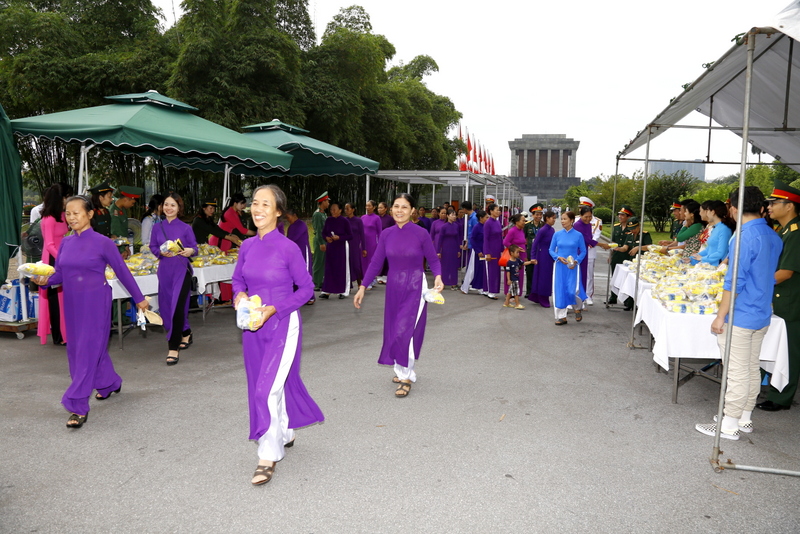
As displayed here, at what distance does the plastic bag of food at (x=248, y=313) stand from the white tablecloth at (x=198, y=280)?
3421mm

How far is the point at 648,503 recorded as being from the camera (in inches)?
133

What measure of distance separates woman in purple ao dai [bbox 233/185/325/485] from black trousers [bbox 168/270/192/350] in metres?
3.07

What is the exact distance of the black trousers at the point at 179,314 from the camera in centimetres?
634

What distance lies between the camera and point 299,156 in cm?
1070

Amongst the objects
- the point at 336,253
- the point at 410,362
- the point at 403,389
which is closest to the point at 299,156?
the point at 336,253

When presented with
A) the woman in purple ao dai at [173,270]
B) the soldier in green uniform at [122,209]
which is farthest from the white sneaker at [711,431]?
the soldier in green uniform at [122,209]

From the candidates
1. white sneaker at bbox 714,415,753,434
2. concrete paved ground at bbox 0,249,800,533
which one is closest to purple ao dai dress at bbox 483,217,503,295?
concrete paved ground at bbox 0,249,800,533

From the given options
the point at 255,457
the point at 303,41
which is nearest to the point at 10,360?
the point at 255,457

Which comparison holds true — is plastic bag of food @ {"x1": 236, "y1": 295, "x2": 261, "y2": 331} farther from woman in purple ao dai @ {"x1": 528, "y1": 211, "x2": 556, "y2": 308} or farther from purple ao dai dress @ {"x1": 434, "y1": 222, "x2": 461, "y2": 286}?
purple ao dai dress @ {"x1": 434, "y1": 222, "x2": 461, "y2": 286}

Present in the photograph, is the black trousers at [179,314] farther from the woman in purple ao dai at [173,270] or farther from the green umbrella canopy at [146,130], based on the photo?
the green umbrella canopy at [146,130]

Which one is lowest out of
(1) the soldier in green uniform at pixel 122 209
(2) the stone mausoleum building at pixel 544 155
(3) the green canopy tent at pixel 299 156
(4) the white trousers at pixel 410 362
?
(4) the white trousers at pixel 410 362

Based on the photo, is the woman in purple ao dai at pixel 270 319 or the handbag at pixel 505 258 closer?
the woman in purple ao dai at pixel 270 319

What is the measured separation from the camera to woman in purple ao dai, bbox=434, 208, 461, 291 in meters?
12.6

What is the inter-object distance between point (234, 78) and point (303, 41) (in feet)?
18.7
